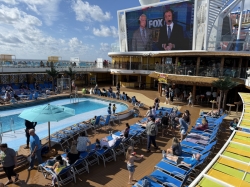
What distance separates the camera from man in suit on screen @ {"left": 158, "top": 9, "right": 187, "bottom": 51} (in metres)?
23.6

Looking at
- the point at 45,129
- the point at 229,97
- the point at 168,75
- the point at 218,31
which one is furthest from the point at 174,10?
the point at 45,129

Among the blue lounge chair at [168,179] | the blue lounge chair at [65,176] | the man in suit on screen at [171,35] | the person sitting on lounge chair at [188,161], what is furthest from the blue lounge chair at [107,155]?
the man in suit on screen at [171,35]

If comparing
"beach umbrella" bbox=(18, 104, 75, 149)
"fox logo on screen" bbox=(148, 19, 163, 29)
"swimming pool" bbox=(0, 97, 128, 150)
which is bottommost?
"swimming pool" bbox=(0, 97, 128, 150)

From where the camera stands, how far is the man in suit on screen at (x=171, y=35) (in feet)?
77.5

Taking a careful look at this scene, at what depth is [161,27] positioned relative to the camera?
2494cm

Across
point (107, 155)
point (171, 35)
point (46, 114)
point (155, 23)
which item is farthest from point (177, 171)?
point (155, 23)

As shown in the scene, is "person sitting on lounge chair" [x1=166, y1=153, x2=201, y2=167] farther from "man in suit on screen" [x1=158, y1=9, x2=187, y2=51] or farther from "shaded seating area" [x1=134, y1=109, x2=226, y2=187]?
"man in suit on screen" [x1=158, y1=9, x2=187, y2=51]

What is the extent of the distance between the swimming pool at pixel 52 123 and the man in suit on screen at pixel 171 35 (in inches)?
476

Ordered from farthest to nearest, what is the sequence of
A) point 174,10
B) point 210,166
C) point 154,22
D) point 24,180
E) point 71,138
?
point 154,22
point 174,10
point 71,138
point 24,180
point 210,166

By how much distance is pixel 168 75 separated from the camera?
17.5 m

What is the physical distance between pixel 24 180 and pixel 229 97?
1659cm

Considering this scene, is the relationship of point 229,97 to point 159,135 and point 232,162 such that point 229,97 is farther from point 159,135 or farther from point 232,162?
point 232,162

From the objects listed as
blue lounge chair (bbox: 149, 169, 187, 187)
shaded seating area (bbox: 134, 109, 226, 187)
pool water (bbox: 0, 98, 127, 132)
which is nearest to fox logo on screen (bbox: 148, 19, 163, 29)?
pool water (bbox: 0, 98, 127, 132)

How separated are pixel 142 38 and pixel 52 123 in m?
19.7
